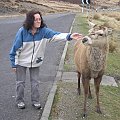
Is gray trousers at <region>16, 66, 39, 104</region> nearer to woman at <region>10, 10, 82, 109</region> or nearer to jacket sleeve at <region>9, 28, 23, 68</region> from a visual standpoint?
woman at <region>10, 10, 82, 109</region>

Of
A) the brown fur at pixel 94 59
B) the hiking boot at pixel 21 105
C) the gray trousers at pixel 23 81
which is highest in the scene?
the brown fur at pixel 94 59

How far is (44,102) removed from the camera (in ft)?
28.4

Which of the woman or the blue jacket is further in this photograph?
the blue jacket

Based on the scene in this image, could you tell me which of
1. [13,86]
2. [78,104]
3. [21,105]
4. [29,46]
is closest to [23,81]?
[21,105]

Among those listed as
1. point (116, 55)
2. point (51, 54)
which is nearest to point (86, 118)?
point (51, 54)

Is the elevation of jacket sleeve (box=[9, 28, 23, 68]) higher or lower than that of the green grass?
higher

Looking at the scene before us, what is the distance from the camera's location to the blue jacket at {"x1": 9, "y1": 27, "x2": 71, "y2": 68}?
7781mm

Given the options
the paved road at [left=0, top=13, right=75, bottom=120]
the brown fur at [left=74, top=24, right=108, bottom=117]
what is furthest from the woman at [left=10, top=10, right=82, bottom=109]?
the paved road at [left=0, top=13, right=75, bottom=120]

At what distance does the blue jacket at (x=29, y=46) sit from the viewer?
778cm

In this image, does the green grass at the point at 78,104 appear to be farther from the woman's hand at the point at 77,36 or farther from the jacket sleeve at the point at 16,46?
the woman's hand at the point at 77,36

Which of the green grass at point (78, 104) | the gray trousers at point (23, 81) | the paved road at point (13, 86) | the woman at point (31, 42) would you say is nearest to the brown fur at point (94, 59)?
the green grass at point (78, 104)

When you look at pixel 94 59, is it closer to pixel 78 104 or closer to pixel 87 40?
pixel 87 40

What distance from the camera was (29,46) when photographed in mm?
7832

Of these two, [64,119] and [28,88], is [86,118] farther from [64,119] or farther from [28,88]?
[28,88]
